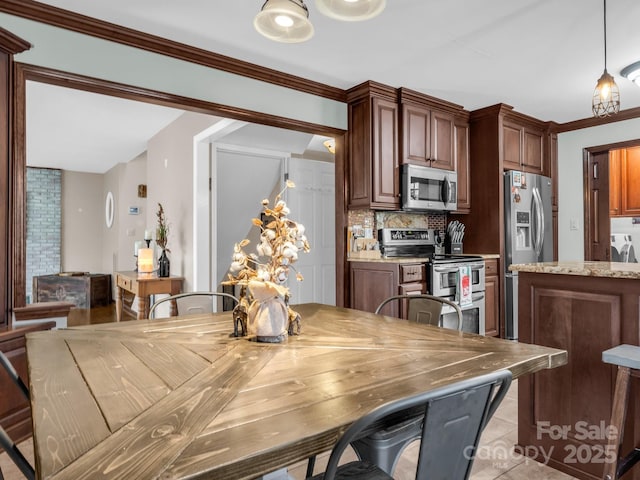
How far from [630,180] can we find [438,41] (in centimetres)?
391

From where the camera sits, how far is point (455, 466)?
2.91 feet

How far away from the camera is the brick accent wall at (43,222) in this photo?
7.59m

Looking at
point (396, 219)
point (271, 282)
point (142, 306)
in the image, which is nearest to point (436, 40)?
point (396, 219)

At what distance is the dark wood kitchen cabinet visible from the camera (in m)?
3.60

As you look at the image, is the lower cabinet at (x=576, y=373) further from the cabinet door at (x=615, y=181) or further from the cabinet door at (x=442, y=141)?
the cabinet door at (x=615, y=181)

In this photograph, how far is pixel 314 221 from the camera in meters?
4.94

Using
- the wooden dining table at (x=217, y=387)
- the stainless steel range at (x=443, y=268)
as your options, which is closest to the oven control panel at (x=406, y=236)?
the stainless steel range at (x=443, y=268)

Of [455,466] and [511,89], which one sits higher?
[511,89]

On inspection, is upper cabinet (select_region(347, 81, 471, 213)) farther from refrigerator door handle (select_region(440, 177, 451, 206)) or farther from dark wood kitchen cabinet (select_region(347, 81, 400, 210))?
refrigerator door handle (select_region(440, 177, 451, 206))

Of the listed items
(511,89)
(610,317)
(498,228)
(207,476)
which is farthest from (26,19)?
(498,228)

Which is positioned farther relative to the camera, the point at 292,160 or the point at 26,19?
the point at 292,160

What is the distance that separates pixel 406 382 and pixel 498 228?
3591 mm

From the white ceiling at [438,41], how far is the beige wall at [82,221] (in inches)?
258

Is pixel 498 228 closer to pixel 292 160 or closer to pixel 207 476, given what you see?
pixel 292 160
